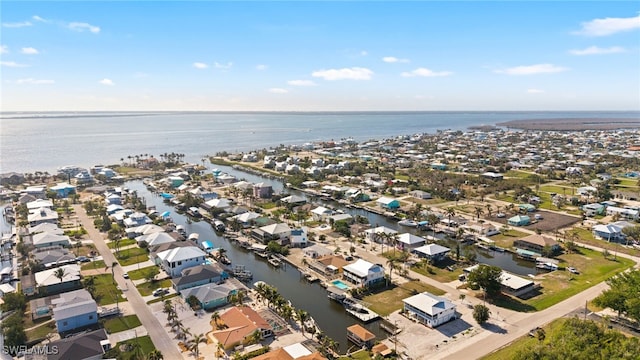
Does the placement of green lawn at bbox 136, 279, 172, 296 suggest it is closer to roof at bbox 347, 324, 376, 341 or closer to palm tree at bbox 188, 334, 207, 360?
palm tree at bbox 188, 334, 207, 360

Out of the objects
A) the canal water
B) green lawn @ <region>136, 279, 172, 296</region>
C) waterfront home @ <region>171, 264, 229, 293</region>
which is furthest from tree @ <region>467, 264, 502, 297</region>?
green lawn @ <region>136, 279, 172, 296</region>

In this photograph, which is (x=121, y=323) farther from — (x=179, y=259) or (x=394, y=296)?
(x=394, y=296)

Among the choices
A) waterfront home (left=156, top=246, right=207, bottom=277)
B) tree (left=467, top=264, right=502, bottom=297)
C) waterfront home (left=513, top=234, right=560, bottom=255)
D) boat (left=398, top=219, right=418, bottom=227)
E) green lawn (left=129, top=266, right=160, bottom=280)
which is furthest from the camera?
boat (left=398, top=219, right=418, bottom=227)

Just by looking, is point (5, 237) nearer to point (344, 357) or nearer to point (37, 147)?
point (344, 357)

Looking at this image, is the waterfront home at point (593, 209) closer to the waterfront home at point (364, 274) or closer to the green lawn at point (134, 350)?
the waterfront home at point (364, 274)

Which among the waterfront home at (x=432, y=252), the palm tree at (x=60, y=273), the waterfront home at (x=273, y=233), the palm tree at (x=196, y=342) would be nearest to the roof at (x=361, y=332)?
the palm tree at (x=196, y=342)

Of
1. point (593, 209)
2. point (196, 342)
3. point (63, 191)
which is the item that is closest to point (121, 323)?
point (196, 342)

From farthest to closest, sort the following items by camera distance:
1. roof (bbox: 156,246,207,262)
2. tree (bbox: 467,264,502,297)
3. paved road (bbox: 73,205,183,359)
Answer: roof (bbox: 156,246,207,262) → tree (bbox: 467,264,502,297) → paved road (bbox: 73,205,183,359)
